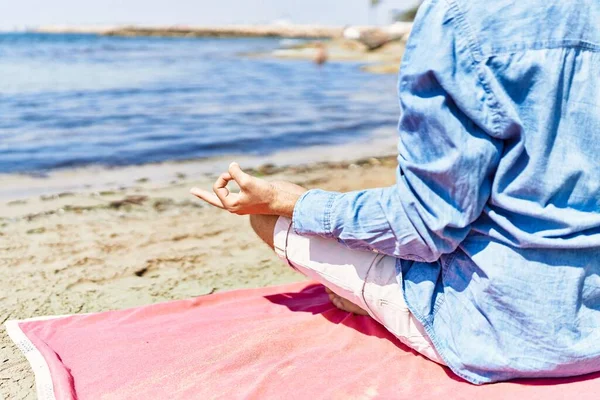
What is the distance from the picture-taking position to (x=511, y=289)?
1744mm

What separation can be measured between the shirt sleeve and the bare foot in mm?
701

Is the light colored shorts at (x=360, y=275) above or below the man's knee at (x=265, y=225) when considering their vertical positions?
below

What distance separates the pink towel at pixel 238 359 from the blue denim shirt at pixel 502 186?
21 centimetres

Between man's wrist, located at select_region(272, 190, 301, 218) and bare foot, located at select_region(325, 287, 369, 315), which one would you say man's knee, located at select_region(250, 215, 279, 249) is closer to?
man's wrist, located at select_region(272, 190, 301, 218)

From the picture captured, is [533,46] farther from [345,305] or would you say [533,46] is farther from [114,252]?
[114,252]

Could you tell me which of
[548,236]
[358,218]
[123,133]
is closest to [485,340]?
[548,236]

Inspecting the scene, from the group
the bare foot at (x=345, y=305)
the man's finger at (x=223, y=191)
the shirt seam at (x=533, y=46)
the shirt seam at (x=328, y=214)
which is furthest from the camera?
the bare foot at (x=345, y=305)

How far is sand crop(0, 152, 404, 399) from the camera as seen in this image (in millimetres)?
3018

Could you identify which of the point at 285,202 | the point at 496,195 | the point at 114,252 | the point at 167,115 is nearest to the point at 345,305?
the point at 285,202

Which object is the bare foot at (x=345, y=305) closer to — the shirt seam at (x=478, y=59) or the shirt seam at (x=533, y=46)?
the shirt seam at (x=478, y=59)

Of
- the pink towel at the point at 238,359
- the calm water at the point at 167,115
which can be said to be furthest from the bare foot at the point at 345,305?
the calm water at the point at 167,115

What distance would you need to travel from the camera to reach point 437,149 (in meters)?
1.68

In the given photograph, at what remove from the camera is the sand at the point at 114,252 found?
Answer: 3.02 meters

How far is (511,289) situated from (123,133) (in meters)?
6.88
